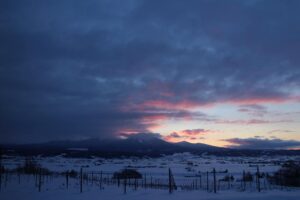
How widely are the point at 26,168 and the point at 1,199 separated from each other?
41.7 metres

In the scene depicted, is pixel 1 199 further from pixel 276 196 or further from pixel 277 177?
pixel 277 177

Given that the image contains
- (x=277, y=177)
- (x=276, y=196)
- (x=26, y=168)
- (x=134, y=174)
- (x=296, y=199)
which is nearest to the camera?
(x=296, y=199)

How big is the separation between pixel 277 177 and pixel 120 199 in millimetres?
28213

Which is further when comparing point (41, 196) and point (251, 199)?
point (41, 196)

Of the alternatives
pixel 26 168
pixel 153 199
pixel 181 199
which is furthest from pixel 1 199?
pixel 26 168

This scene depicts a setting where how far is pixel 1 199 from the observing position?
22375mm

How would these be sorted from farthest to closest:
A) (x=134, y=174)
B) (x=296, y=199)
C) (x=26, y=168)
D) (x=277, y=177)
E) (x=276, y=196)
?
(x=26, y=168)
(x=134, y=174)
(x=277, y=177)
(x=276, y=196)
(x=296, y=199)

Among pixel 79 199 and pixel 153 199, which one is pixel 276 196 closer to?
pixel 153 199

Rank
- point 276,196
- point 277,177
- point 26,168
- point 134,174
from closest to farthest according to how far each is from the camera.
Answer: point 276,196 → point 277,177 → point 134,174 → point 26,168

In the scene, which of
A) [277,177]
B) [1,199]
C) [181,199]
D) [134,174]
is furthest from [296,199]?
[134,174]

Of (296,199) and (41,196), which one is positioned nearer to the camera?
(296,199)

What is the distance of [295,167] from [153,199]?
29060mm

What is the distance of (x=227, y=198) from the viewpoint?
22156mm

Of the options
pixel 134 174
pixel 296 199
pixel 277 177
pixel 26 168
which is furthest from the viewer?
pixel 26 168
